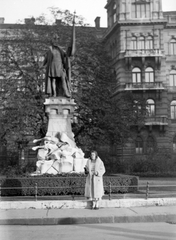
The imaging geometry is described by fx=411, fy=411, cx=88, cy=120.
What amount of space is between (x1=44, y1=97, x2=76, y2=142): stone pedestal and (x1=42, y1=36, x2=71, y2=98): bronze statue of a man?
0.55 meters

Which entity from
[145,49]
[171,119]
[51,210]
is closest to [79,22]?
[145,49]

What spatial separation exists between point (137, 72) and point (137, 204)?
38111 mm

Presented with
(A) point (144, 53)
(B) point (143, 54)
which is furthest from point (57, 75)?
(A) point (144, 53)

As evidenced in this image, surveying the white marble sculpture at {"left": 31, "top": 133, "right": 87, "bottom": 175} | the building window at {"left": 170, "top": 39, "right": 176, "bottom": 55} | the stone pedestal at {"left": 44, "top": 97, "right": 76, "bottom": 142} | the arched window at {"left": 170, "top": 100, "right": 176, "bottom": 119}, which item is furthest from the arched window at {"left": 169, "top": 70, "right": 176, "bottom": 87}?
the white marble sculpture at {"left": 31, "top": 133, "right": 87, "bottom": 175}

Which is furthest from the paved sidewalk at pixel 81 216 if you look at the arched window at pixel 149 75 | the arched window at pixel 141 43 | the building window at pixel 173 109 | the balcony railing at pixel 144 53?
the arched window at pixel 141 43

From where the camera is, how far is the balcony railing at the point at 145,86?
48812mm

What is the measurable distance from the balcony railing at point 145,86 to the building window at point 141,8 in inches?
345

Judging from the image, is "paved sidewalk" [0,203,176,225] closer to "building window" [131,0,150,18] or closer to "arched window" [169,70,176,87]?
"arched window" [169,70,176,87]

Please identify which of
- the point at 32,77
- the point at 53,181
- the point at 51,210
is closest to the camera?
the point at 51,210

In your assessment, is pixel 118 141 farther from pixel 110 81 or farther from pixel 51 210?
pixel 51 210

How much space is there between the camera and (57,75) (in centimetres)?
2017

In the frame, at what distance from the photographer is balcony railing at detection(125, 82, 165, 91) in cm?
4881

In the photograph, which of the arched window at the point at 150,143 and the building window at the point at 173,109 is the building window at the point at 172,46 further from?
the arched window at the point at 150,143

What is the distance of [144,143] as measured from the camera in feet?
160
